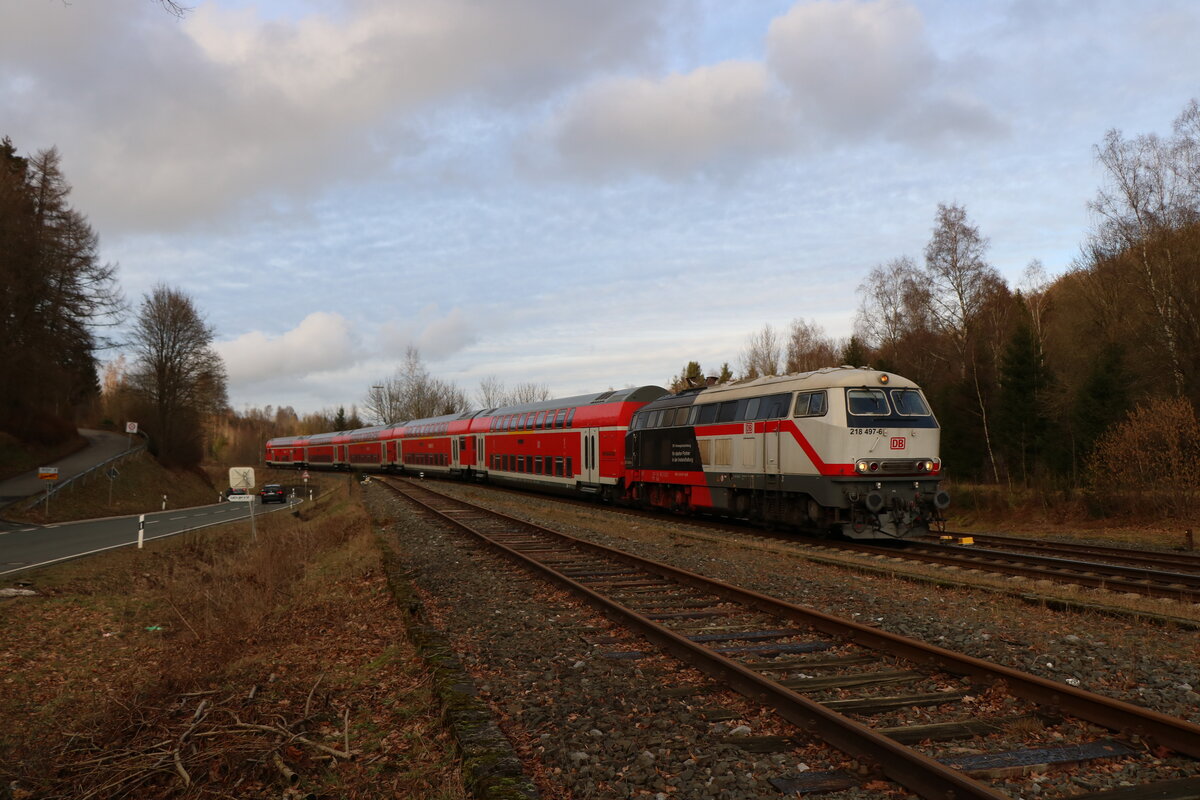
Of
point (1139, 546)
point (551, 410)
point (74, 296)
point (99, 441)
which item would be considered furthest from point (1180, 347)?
point (99, 441)

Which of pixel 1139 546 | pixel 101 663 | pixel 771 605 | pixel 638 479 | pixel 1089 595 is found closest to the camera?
pixel 771 605

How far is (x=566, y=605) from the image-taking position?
8867 millimetres

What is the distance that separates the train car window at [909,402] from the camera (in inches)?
573

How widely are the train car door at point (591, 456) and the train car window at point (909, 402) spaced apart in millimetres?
12540

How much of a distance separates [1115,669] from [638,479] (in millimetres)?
17227

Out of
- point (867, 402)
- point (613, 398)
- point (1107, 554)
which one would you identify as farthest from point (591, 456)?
point (1107, 554)

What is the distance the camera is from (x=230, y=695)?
5988mm

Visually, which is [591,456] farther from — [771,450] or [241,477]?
[241,477]

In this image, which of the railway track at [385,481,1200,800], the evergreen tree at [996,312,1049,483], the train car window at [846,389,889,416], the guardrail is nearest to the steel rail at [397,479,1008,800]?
the railway track at [385,481,1200,800]

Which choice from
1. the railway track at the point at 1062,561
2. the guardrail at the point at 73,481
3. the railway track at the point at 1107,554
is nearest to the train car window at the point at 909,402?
the railway track at the point at 1062,561

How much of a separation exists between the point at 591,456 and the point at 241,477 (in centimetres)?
1127

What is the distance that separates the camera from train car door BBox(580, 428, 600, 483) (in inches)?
1017

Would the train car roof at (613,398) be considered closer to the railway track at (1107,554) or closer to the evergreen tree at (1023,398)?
the railway track at (1107,554)

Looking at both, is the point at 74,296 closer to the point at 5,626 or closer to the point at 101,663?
the point at 5,626
